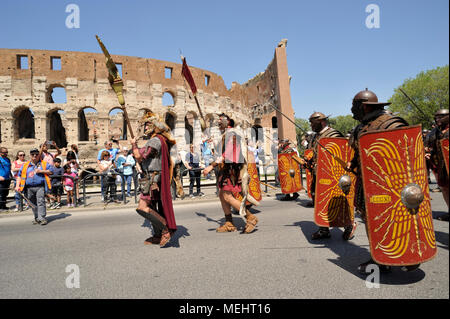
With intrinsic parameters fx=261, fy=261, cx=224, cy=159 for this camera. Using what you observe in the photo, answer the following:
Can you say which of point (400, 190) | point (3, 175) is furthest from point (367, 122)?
point (3, 175)

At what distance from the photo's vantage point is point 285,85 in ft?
72.7

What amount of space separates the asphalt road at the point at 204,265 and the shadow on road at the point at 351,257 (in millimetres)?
10

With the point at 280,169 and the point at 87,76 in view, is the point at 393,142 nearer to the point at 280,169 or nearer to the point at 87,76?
the point at 280,169

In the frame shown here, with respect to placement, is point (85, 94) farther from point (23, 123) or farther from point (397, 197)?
point (397, 197)

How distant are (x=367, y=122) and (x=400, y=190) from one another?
78 cm

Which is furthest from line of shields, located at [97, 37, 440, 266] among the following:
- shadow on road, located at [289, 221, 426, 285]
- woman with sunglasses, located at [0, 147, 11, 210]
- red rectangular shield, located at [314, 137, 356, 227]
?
woman with sunglasses, located at [0, 147, 11, 210]

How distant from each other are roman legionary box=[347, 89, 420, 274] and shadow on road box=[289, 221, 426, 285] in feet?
0.40

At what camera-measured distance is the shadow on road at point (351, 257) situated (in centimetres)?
259

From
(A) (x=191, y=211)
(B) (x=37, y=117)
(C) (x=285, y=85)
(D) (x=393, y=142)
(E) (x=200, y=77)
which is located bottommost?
(A) (x=191, y=211)

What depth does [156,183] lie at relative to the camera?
13.3 ft

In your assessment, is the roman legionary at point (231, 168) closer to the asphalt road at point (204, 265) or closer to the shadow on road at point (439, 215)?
the asphalt road at point (204, 265)

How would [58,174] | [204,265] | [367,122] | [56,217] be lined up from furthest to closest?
[58,174]
[56,217]
[204,265]
[367,122]
